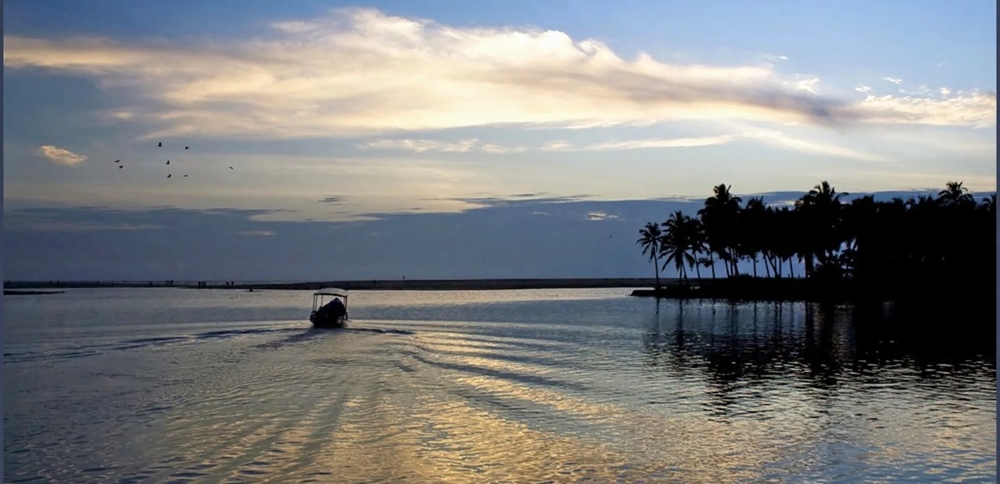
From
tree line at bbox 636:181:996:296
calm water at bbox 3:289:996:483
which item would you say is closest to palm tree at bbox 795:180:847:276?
tree line at bbox 636:181:996:296

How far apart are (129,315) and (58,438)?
4979 centimetres

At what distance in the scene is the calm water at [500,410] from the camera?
14750 mm

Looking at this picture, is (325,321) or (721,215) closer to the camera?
(325,321)

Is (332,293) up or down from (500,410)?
up

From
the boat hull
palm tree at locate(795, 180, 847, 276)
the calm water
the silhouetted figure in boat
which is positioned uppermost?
palm tree at locate(795, 180, 847, 276)

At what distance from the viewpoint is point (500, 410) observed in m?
20.4

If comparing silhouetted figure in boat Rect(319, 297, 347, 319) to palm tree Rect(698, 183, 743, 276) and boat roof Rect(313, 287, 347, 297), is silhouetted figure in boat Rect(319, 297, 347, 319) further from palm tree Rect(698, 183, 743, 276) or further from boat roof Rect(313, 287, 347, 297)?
palm tree Rect(698, 183, 743, 276)

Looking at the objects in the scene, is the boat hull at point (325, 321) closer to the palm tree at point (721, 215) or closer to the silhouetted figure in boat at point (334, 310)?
the silhouetted figure in boat at point (334, 310)

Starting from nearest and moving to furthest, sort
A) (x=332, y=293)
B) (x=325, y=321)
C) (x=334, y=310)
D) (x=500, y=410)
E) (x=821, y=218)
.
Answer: (x=500, y=410)
(x=325, y=321)
(x=334, y=310)
(x=332, y=293)
(x=821, y=218)

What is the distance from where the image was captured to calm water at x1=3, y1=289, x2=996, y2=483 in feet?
48.4

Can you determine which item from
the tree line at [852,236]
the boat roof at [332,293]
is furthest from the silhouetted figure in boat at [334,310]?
the tree line at [852,236]

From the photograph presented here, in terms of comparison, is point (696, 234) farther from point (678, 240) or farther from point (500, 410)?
point (500, 410)

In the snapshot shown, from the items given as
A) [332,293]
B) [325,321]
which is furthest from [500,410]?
[332,293]

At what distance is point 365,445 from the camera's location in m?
16.5
